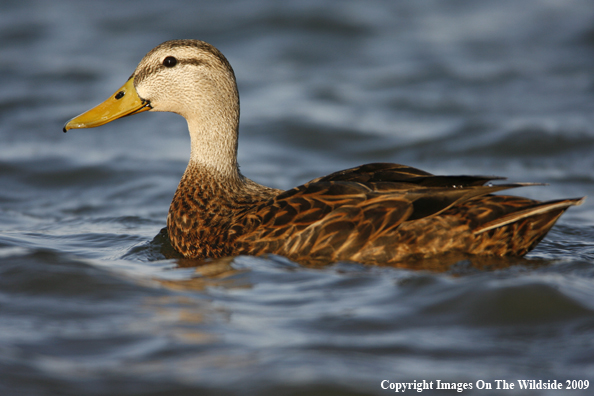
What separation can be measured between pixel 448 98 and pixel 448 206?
302 inches

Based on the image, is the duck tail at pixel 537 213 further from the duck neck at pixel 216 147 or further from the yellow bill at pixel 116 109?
the yellow bill at pixel 116 109

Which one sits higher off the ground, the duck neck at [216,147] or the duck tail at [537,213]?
the duck neck at [216,147]

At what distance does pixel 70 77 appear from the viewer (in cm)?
1364

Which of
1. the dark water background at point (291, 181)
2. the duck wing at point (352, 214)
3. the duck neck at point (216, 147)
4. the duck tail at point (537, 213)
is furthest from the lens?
the duck neck at point (216, 147)

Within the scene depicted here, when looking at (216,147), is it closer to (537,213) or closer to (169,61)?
(169,61)

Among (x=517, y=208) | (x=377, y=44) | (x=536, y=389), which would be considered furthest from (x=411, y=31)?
(x=536, y=389)

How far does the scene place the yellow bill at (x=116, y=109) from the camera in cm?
687

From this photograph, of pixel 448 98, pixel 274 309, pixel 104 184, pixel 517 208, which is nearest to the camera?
pixel 274 309

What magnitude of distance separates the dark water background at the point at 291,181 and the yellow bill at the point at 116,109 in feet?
4.03

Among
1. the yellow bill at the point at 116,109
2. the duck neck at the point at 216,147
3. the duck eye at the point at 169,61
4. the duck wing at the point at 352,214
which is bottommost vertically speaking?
the duck wing at the point at 352,214

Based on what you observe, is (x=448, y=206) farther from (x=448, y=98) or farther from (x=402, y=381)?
(x=448, y=98)

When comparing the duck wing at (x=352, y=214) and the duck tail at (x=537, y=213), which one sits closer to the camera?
the duck tail at (x=537, y=213)

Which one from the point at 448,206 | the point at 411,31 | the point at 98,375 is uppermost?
the point at 411,31

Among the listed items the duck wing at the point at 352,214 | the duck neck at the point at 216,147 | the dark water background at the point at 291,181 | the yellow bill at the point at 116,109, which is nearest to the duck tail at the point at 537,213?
the duck wing at the point at 352,214
